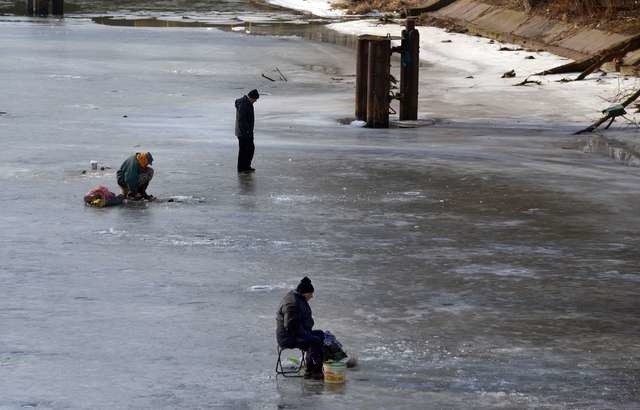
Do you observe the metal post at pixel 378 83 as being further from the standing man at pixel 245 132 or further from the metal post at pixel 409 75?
the standing man at pixel 245 132

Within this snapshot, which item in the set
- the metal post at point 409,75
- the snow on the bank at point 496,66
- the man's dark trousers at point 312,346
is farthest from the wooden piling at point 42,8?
the man's dark trousers at point 312,346

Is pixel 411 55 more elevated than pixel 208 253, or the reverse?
pixel 411 55

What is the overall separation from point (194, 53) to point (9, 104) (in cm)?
1559

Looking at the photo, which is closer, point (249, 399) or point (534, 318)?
point (249, 399)

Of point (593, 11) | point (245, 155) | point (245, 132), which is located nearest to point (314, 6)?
point (593, 11)

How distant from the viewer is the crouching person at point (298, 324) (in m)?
10.8

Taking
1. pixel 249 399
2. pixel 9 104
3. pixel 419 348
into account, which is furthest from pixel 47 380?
pixel 9 104

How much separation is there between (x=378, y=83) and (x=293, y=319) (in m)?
18.2

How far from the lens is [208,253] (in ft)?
53.0

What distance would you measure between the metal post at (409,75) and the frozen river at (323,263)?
0.75 m

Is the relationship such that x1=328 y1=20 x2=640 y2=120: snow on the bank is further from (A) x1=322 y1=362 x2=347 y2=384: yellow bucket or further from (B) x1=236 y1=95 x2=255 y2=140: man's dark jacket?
(A) x1=322 y1=362 x2=347 y2=384: yellow bucket

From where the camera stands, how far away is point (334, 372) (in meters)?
10.9

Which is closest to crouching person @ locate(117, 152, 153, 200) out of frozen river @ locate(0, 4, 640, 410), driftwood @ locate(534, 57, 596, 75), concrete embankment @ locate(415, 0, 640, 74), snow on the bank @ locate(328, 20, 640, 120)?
frozen river @ locate(0, 4, 640, 410)

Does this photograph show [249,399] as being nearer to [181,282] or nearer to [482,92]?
[181,282]
